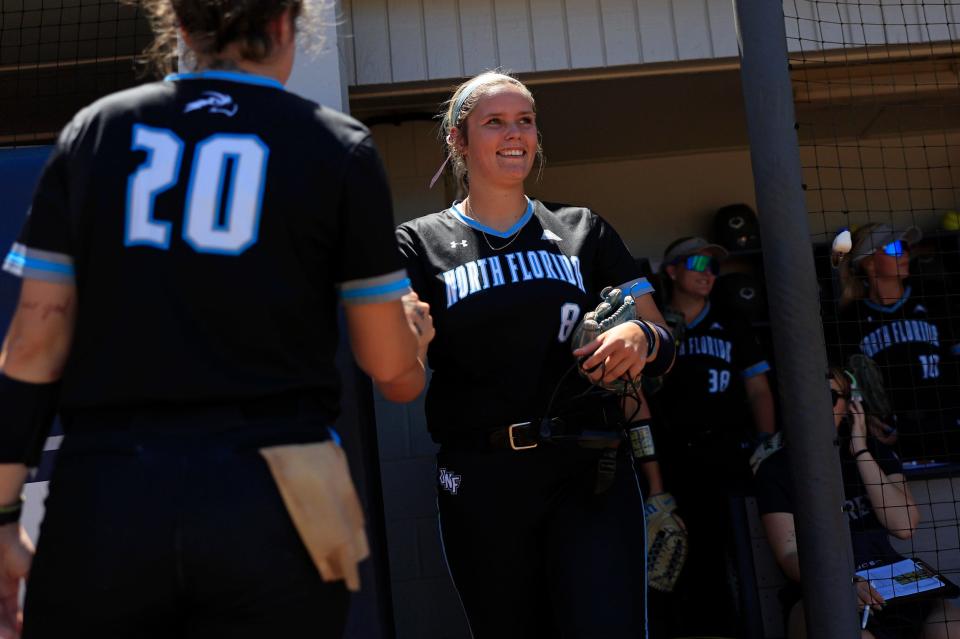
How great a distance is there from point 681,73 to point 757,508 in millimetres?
2133

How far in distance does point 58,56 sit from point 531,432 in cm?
374

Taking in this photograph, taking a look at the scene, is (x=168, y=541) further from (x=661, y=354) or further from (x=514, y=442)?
(x=661, y=354)

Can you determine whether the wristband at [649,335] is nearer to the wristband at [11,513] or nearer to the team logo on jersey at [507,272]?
the team logo on jersey at [507,272]

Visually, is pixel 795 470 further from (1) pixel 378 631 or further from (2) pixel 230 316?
(2) pixel 230 316

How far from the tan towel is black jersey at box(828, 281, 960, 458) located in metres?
3.98

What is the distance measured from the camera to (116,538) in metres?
1.41

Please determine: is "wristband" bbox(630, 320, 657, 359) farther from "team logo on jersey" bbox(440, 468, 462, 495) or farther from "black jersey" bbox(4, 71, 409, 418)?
"black jersey" bbox(4, 71, 409, 418)

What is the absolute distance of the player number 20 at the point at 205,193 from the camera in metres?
1.49

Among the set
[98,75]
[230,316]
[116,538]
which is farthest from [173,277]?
[98,75]

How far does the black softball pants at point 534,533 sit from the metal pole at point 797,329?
716 mm

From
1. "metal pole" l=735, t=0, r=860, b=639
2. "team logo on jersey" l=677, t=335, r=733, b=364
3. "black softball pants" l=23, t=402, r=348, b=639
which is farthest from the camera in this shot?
"team logo on jersey" l=677, t=335, r=733, b=364

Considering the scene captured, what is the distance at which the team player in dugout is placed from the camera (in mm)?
2633

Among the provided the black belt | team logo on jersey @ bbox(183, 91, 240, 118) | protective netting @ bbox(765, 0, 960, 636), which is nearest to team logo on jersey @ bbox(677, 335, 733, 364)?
protective netting @ bbox(765, 0, 960, 636)

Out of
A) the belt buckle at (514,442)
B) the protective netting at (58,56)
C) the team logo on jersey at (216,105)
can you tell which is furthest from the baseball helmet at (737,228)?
the team logo on jersey at (216,105)
